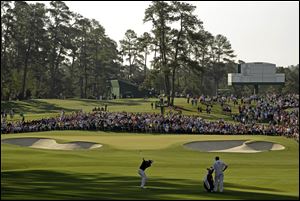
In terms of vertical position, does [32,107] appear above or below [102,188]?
above

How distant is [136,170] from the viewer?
33.3 m

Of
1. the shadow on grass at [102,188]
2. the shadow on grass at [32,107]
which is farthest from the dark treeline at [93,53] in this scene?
the shadow on grass at [102,188]

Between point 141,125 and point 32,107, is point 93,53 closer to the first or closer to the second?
point 32,107

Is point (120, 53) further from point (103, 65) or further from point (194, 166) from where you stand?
point (194, 166)

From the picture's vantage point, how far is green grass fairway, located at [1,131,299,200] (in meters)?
22.4

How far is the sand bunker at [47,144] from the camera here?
4669cm

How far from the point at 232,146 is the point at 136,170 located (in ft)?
52.6

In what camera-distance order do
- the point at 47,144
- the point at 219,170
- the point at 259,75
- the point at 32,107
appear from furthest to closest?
the point at 259,75 < the point at 32,107 < the point at 47,144 < the point at 219,170

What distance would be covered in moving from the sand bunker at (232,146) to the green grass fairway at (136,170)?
3.79ft

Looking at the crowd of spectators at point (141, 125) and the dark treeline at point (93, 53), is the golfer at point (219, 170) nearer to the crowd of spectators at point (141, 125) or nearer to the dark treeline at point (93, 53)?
the crowd of spectators at point (141, 125)

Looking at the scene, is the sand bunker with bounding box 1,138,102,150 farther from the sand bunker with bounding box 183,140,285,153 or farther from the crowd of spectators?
the sand bunker with bounding box 183,140,285,153

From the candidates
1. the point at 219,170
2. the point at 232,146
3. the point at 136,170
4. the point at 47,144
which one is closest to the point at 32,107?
the point at 47,144

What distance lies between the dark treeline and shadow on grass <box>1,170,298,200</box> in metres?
52.3

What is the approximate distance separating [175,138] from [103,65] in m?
85.3
